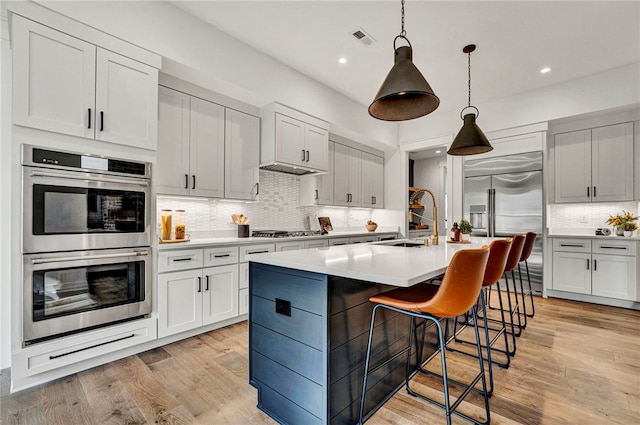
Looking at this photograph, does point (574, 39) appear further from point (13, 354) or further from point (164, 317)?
point (13, 354)

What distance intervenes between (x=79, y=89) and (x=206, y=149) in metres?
1.21

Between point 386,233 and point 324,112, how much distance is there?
93.9 inches

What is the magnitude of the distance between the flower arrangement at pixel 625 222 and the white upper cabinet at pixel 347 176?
348 cm

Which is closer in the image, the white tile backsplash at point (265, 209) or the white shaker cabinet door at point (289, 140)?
the white tile backsplash at point (265, 209)

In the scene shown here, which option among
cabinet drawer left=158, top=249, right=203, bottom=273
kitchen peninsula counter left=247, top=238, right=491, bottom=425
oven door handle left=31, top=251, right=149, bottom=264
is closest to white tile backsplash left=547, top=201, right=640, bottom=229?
kitchen peninsula counter left=247, top=238, right=491, bottom=425

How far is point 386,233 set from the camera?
5.43 metres

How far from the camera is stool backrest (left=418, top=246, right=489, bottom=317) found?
1.35 meters

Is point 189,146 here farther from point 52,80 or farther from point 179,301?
point 179,301

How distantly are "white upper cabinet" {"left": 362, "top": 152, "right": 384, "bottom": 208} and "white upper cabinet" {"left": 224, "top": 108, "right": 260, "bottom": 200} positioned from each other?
2332 millimetres

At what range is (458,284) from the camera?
138 cm

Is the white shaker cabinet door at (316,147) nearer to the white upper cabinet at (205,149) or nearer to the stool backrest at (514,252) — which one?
the white upper cabinet at (205,149)

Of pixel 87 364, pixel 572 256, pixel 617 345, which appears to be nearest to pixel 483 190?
pixel 572 256

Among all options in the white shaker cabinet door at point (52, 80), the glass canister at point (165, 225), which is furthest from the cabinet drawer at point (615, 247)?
the white shaker cabinet door at point (52, 80)

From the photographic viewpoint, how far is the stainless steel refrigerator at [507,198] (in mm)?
4344
